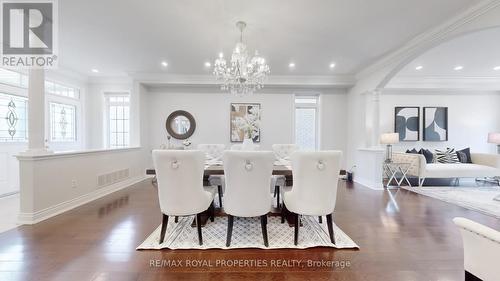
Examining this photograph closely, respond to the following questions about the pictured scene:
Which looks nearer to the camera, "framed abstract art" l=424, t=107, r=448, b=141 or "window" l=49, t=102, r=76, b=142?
"window" l=49, t=102, r=76, b=142

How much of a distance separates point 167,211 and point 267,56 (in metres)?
3.27

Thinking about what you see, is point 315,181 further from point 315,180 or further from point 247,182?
point 247,182

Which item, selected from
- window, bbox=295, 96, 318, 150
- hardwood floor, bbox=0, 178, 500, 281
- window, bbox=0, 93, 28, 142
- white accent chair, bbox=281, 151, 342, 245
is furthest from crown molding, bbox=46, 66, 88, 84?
white accent chair, bbox=281, 151, 342, 245

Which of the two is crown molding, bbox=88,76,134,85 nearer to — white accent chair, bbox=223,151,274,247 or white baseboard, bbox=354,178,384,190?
white accent chair, bbox=223,151,274,247

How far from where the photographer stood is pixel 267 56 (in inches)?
157

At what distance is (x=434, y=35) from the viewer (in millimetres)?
2996

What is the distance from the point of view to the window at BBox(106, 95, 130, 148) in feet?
19.4

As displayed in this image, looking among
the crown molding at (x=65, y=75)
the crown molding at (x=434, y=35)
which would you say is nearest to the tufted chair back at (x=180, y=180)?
the crown molding at (x=434, y=35)

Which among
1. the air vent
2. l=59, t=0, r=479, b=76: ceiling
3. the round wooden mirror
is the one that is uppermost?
l=59, t=0, r=479, b=76: ceiling

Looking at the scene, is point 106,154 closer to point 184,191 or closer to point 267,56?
point 184,191

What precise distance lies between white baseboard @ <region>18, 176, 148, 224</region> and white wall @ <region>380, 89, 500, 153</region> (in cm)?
711

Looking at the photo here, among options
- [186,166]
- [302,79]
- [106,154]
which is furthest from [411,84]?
[106,154]

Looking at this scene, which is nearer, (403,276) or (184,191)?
(403,276)

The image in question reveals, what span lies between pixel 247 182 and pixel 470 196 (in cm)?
458
